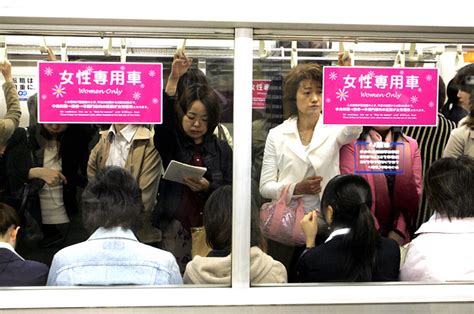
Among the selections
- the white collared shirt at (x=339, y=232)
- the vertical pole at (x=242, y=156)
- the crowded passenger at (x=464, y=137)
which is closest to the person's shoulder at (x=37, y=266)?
the vertical pole at (x=242, y=156)

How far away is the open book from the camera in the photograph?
2.75m

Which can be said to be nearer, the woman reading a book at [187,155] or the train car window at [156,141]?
the train car window at [156,141]

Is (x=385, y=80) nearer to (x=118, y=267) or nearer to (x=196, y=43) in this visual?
(x=196, y=43)

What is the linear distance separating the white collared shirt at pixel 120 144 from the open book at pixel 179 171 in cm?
19

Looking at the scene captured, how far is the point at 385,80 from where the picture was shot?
2.62m

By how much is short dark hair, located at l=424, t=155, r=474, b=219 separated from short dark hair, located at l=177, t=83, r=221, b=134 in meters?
0.95

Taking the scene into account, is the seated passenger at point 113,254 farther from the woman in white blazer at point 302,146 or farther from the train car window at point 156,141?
the woman in white blazer at point 302,146

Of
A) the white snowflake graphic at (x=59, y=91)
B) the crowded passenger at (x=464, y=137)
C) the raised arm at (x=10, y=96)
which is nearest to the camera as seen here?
the white snowflake graphic at (x=59, y=91)

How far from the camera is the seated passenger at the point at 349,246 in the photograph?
267 centimetres

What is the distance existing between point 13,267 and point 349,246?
1.34 meters

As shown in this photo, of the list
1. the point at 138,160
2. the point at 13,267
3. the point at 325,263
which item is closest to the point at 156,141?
the point at 138,160

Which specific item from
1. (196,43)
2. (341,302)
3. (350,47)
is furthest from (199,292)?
(350,47)

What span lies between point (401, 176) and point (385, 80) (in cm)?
50

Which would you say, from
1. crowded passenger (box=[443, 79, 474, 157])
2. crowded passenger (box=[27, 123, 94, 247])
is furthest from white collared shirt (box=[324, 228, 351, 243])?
crowded passenger (box=[27, 123, 94, 247])
